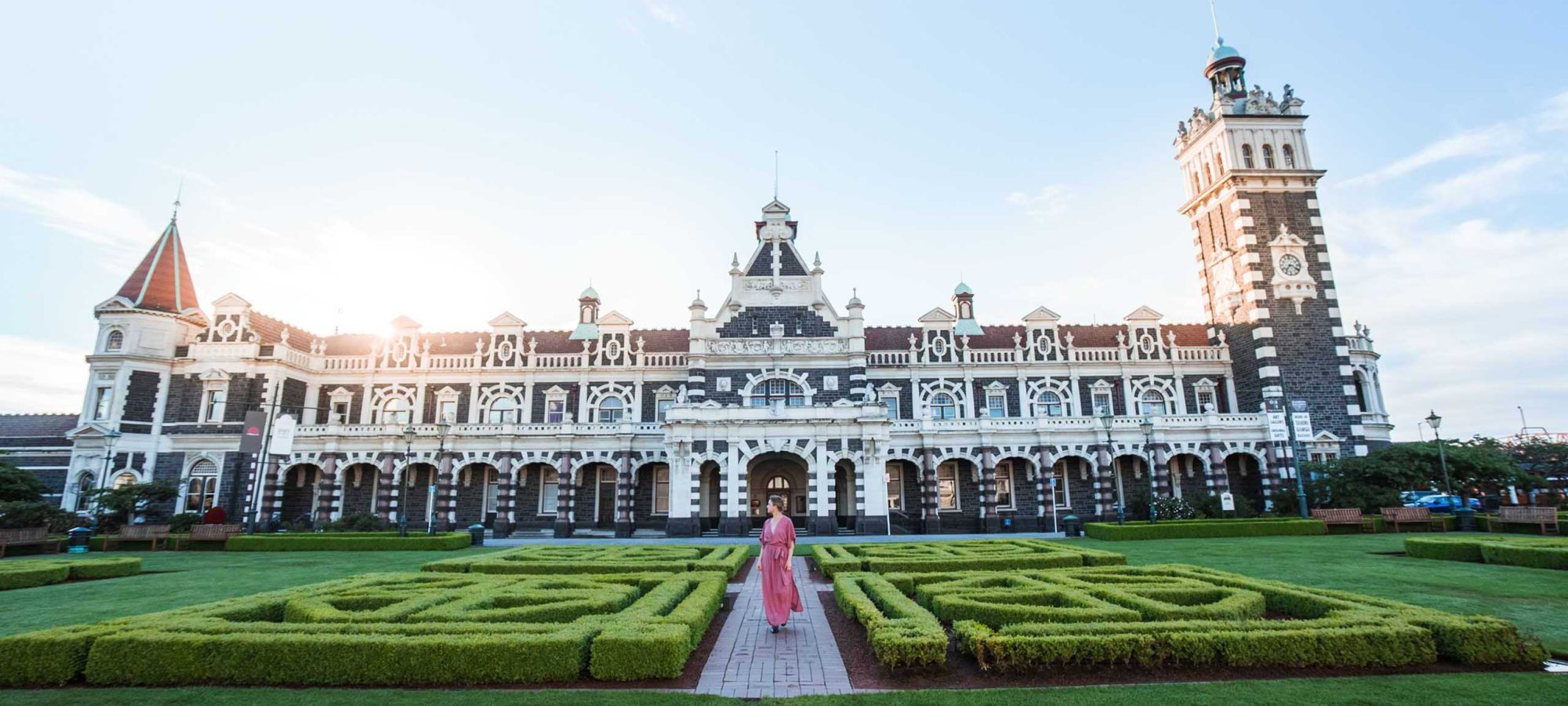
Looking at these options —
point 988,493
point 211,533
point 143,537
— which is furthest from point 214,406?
point 988,493

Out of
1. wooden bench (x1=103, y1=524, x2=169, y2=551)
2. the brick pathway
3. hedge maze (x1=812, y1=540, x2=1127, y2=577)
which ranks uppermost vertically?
wooden bench (x1=103, y1=524, x2=169, y2=551)

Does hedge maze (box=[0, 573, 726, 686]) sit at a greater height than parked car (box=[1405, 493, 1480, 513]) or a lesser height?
lesser

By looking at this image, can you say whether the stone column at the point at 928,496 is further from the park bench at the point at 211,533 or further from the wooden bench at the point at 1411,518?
the park bench at the point at 211,533

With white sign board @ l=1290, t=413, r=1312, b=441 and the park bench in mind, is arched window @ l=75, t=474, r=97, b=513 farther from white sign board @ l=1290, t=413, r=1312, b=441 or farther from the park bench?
white sign board @ l=1290, t=413, r=1312, b=441

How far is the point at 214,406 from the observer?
43656mm

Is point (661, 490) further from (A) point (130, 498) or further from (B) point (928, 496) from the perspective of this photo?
(A) point (130, 498)

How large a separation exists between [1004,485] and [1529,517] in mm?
22110

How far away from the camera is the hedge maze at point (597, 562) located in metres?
18.1

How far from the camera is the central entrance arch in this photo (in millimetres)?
41875

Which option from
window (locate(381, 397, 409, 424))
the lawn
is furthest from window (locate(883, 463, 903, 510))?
the lawn

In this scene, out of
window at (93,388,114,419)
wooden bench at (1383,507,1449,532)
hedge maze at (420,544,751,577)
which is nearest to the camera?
hedge maze at (420,544,751,577)

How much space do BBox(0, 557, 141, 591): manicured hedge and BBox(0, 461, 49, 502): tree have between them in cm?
1496

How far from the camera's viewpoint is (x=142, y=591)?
17.8 metres

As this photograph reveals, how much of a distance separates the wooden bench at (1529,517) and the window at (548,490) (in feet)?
150
